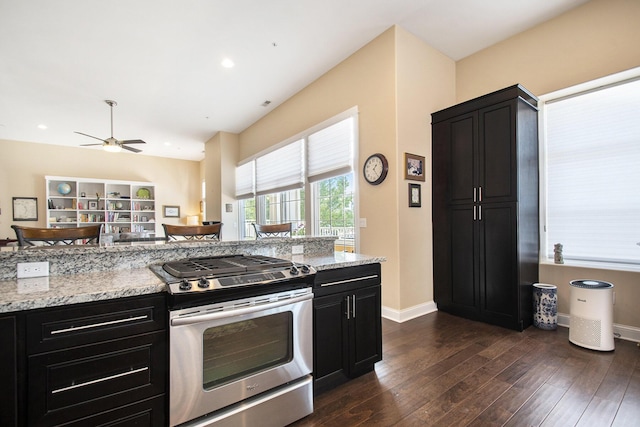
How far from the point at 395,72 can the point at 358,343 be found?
2882mm

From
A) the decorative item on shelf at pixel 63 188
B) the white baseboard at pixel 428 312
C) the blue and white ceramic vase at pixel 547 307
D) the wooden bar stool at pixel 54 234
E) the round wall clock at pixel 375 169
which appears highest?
the decorative item on shelf at pixel 63 188

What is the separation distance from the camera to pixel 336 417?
5.62 ft

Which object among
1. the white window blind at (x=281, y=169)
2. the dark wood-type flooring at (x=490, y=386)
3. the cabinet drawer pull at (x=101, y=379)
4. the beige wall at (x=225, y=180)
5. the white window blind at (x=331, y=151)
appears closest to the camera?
the cabinet drawer pull at (x=101, y=379)

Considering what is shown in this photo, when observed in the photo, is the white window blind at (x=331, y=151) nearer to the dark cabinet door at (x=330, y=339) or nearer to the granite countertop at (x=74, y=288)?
the dark cabinet door at (x=330, y=339)

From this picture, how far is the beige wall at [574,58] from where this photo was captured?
2719mm

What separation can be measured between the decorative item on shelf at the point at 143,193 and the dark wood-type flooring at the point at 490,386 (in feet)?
27.4

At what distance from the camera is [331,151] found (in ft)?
14.0

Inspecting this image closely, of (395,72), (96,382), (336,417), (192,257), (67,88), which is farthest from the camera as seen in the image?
(67,88)

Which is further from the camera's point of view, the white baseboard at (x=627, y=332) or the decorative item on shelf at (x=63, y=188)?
the decorative item on shelf at (x=63, y=188)

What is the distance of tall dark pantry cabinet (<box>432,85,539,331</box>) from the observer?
299 centimetres

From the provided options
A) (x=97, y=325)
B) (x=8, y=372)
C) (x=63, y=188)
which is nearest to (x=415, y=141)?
(x=97, y=325)

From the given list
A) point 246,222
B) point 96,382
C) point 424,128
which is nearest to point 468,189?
point 424,128

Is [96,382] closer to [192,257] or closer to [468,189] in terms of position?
[192,257]

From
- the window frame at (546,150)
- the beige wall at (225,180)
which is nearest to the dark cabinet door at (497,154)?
the window frame at (546,150)
